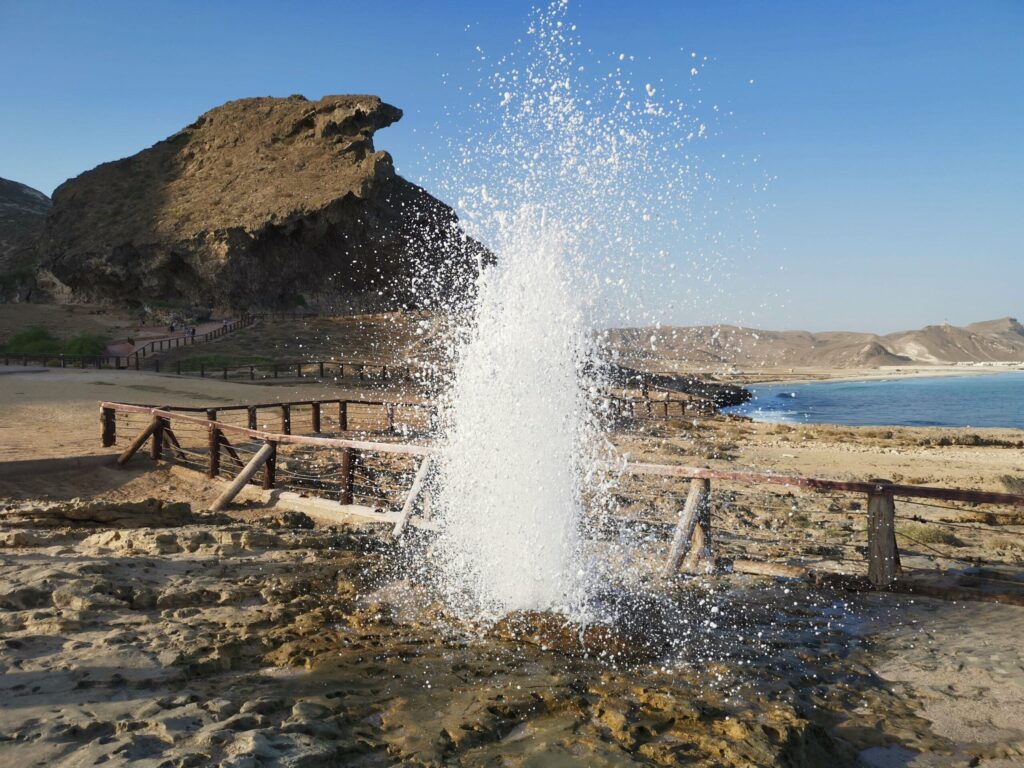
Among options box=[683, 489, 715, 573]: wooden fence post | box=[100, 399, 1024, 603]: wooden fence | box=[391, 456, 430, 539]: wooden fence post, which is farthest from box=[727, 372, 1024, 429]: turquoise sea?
box=[683, 489, 715, 573]: wooden fence post

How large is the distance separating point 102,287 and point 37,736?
70905 mm

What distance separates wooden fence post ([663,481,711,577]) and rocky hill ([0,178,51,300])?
78.5 m

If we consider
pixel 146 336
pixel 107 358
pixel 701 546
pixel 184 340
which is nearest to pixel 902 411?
pixel 184 340

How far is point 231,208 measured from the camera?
6341 centimetres

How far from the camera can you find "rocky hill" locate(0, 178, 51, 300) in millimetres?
70500

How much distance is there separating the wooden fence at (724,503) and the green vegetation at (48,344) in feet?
89.9

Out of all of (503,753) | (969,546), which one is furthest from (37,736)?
(969,546)

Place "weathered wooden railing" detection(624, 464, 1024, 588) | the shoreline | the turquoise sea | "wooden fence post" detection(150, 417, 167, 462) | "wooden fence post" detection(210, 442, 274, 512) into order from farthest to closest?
the shoreline < the turquoise sea < "wooden fence post" detection(150, 417, 167, 462) < "wooden fence post" detection(210, 442, 274, 512) < "weathered wooden railing" detection(624, 464, 1024, 588)

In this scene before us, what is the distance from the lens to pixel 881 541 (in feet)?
20.4

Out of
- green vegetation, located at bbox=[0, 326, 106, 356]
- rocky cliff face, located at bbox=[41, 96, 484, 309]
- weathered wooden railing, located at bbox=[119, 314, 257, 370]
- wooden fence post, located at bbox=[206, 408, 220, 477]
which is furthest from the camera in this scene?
rocky cliff face, located at bbox=[41, 96, 484, 309]

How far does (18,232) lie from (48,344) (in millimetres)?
57462

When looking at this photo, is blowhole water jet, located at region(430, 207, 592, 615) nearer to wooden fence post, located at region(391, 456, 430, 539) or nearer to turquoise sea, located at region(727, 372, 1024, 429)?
wooden fence post, located at region(391, 456, 430, 539)

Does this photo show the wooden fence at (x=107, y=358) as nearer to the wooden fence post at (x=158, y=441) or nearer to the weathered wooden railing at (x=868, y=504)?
the wooden fence post at (x=158, y=441)

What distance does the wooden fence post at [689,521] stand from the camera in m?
6.81
